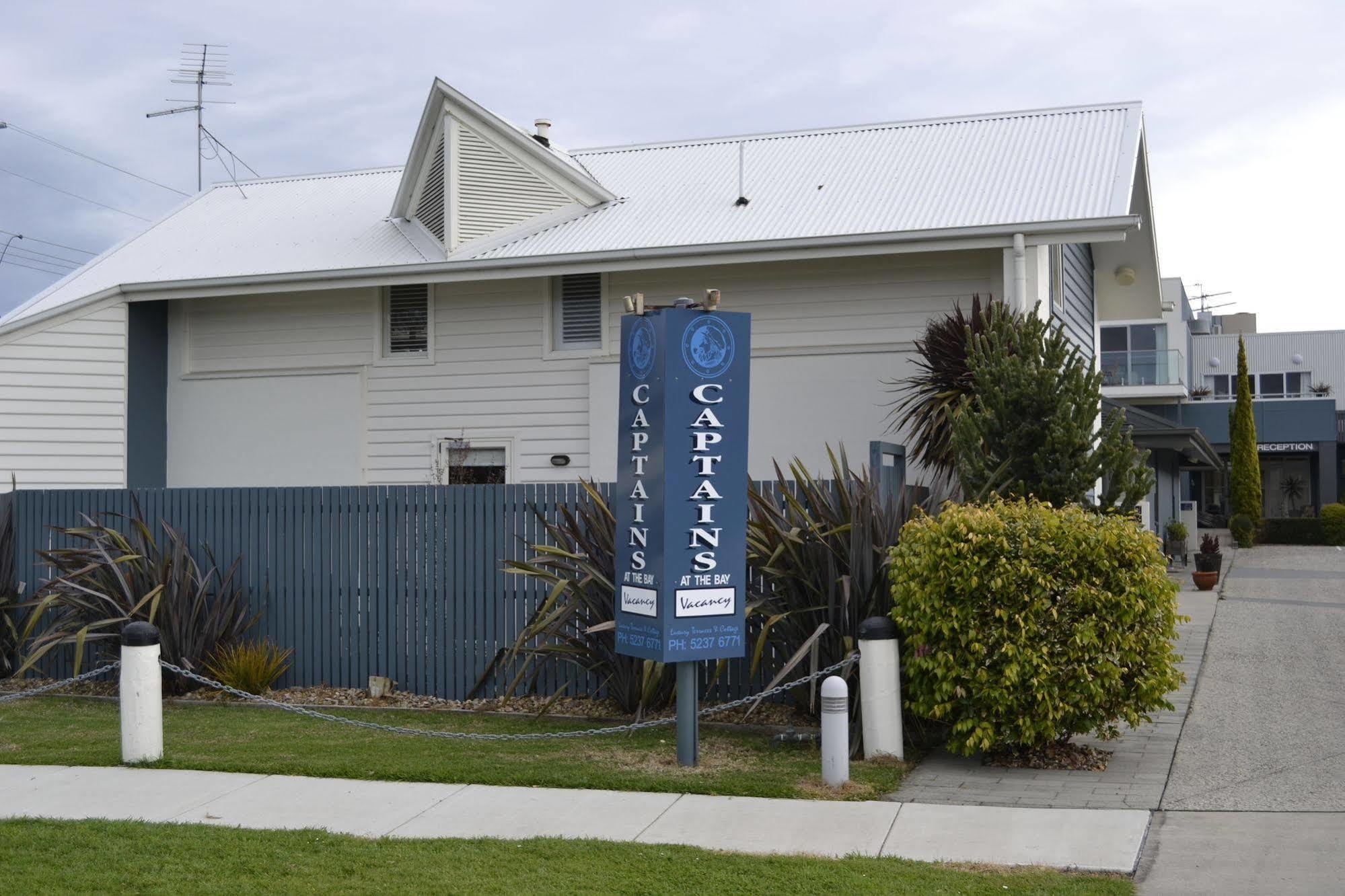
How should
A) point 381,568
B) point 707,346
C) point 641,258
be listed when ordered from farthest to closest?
point 641,258 < point 381,568 < point 707,346

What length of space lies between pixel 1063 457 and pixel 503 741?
501 cm

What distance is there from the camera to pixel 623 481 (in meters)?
9.01

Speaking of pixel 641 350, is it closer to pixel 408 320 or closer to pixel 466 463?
pixel 466 463

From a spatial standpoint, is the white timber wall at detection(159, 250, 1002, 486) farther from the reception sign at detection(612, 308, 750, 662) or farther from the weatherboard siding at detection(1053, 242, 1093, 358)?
the reception sign at detection(612, 308, 750, 662)

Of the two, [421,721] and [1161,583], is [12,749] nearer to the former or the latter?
[421,721]

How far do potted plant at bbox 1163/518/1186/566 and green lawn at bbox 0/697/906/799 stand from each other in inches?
733

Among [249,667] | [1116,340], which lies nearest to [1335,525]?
[1116,340]

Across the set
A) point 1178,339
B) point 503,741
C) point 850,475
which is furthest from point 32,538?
point 1178,339

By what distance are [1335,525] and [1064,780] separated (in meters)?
32.5

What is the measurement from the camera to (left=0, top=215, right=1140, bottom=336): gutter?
528 inches

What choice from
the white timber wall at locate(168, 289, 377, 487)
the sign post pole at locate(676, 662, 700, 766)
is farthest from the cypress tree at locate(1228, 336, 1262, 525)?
the sign post pole at locate(676, 662, 700, 766)

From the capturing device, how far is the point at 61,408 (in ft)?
53.6

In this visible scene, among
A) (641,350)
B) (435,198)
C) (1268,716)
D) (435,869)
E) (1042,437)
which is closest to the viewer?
(435,869)

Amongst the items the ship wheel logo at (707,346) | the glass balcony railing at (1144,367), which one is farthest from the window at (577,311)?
the glass balcony railing at (1144,367)
